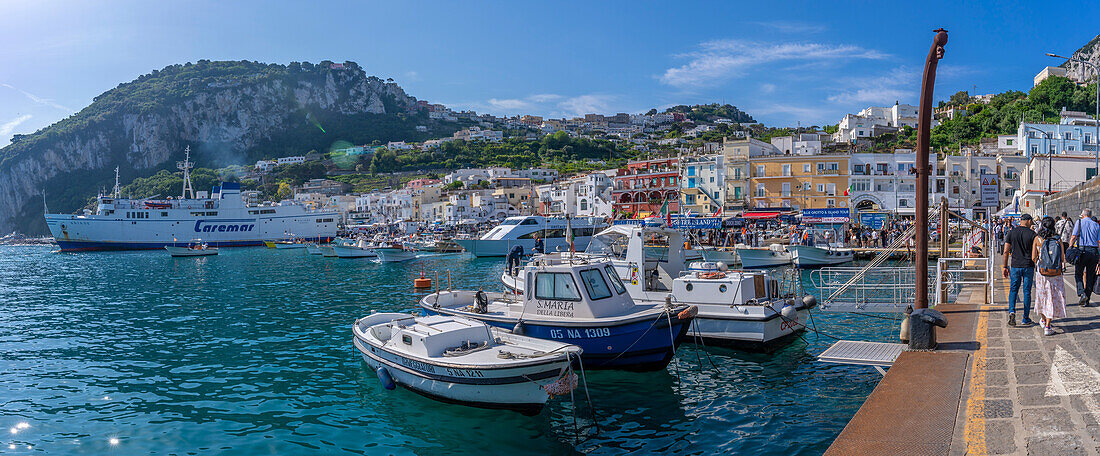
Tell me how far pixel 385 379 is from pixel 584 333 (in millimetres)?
4084

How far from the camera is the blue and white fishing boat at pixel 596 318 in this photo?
12.3m

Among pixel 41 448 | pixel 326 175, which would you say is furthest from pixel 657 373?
pixel 326 175

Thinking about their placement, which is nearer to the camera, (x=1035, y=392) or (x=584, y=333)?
(x=1035, y=392)

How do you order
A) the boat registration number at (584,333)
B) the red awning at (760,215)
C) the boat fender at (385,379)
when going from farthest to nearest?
1. the red awning at (760,215)
2. the boat registration number at (584,333)
3. the boat fender at (385,379)

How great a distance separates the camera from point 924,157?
32.0 ft

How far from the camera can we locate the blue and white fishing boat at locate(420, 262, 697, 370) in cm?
1227

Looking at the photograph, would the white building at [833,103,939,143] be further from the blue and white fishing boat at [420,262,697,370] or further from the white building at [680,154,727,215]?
the blue and white fishing boat at [420,262,697,370]

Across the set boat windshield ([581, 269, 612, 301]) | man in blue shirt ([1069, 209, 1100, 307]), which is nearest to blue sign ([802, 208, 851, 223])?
man in blue shirt ([1069, 209, 1100, 307])

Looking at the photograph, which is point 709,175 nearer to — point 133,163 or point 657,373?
point 657,373

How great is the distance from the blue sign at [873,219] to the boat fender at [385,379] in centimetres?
4562

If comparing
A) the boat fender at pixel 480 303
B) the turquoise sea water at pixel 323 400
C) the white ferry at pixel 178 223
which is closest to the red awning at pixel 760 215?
the turquoise sea water at pixel 323 400

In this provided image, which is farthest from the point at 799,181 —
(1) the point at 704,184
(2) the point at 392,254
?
(2) the point at 392,254

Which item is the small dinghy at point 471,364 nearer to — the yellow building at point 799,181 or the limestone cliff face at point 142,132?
the yellow building at point 799,181

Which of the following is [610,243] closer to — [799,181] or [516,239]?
[516,239]
